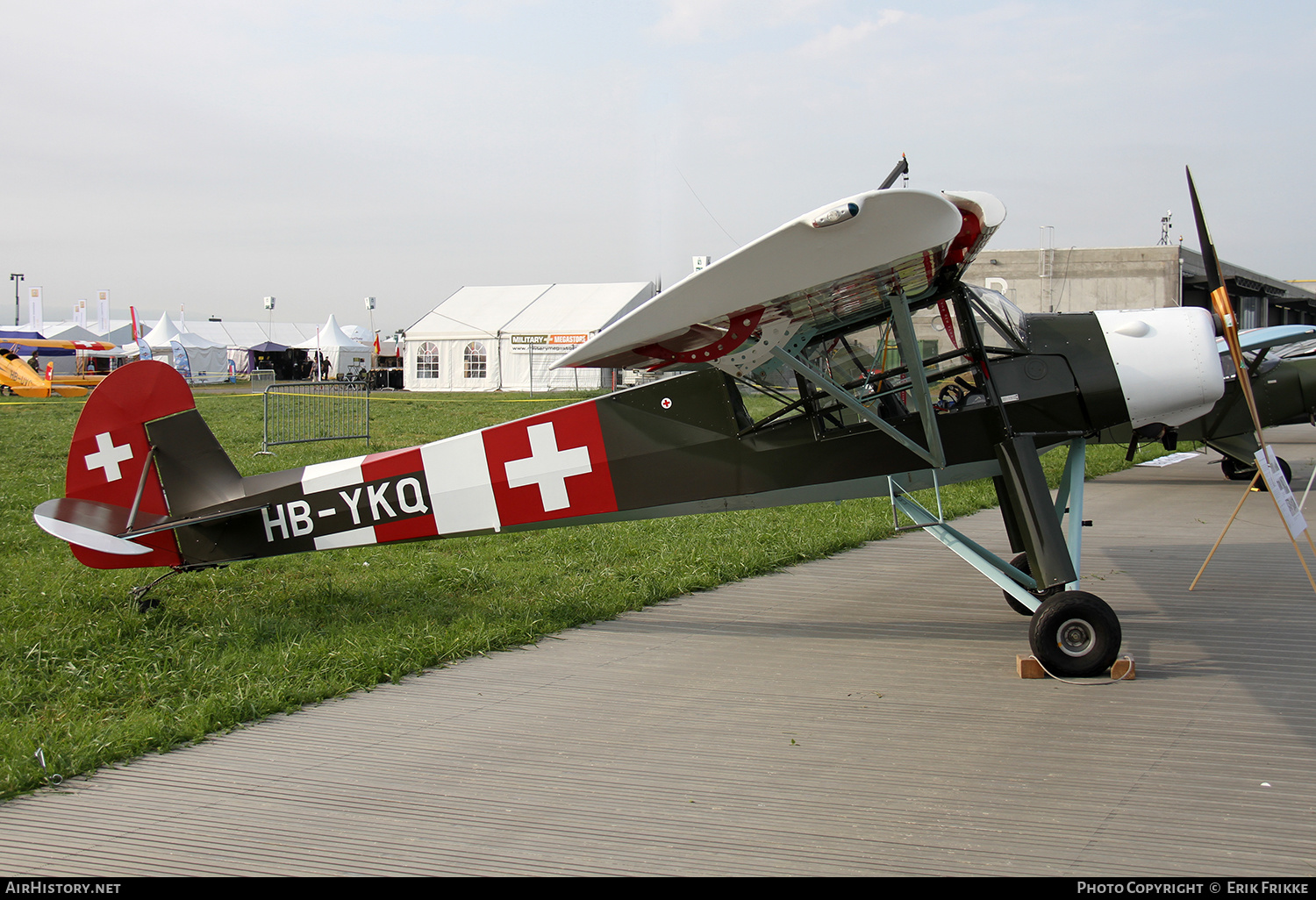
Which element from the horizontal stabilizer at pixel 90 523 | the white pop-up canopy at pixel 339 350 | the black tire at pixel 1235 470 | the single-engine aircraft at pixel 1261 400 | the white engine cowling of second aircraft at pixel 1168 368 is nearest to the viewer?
the white engine cowling of second aircraft at pixel 1168 368

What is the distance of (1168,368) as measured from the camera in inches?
231

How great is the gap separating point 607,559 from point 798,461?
3.24 metres

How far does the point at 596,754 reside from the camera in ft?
14.3

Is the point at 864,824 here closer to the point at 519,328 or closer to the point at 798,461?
the point at 798,461

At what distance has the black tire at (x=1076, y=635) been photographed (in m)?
5.21

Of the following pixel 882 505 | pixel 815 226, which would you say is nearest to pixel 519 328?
pixel 882 505

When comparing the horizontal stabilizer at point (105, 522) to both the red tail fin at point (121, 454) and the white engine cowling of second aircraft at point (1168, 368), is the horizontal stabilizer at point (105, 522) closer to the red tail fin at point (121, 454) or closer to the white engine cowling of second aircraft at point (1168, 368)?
the red tail fin at point (121, 454)

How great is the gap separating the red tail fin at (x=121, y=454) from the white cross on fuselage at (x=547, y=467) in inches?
95.1

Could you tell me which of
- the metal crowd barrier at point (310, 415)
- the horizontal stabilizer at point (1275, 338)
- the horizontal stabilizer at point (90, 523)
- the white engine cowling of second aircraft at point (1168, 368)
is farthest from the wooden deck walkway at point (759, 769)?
the metal crowd barrier at point (310, 415)

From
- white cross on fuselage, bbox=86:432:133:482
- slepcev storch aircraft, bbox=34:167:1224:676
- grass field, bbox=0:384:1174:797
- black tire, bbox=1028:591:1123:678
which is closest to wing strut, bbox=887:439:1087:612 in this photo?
slepcev storch aircraft, bbox=34:167:1224:676

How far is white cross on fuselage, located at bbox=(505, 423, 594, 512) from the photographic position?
6344mm

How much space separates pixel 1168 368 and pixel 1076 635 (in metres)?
1.87

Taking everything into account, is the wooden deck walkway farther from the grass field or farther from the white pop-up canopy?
the white pop-up canopy

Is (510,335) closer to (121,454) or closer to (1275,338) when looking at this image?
(1275,338)
